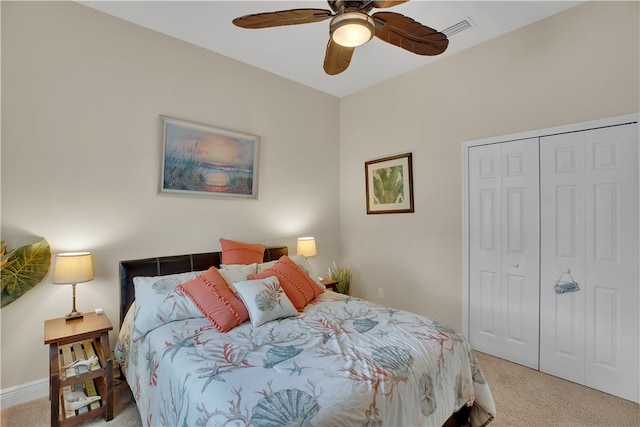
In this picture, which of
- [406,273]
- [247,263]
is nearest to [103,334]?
[247,263]

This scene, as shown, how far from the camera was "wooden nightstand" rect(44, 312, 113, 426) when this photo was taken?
1.82 meters

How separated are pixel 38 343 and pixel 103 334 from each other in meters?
0.64

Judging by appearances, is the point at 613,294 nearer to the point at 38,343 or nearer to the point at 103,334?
the point at 103,334

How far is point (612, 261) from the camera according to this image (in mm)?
2268

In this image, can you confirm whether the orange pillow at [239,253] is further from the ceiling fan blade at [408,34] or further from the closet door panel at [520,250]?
the closet door panel at [520,250]

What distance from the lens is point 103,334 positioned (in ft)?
6.66

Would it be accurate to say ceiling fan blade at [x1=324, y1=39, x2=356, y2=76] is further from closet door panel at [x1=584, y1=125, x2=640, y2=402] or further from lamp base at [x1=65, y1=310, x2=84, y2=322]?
lamp base at [x1=65, y1=310, x2=84, y2=322]

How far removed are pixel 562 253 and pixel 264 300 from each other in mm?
2443

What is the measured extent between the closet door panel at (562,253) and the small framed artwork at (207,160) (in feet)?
9.14

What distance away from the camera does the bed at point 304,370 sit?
1.22 metres

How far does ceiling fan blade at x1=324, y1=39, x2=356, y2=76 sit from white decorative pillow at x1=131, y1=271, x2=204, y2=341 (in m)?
1.94

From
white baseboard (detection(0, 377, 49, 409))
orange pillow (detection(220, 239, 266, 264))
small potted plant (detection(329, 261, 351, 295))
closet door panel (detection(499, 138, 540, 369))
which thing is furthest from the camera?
small potted plant (detection(329, 261, 351, 295))

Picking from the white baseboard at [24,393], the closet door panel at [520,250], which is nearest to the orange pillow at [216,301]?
the white baseboard at [24,393]

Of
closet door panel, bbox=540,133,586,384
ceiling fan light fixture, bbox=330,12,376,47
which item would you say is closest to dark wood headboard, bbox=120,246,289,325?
ceiling fan light fixture, bbox=330,12,376,47
